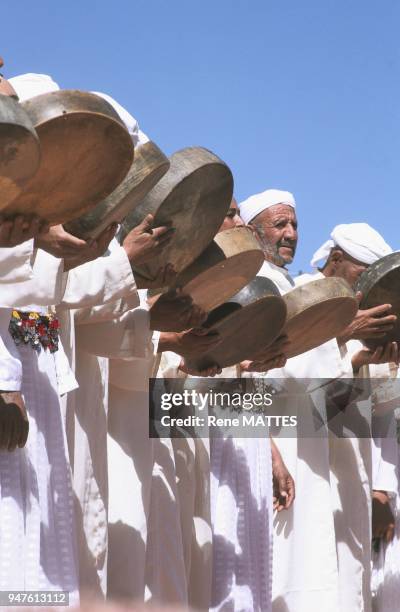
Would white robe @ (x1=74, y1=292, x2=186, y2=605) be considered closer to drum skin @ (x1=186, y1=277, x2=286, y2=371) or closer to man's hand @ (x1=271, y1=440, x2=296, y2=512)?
drum skin @ (x1=186, y1=277, x2=286, y2=371)

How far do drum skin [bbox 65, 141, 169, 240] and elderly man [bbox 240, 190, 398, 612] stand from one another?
2.66 m

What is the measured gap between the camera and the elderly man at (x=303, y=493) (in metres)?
7.59

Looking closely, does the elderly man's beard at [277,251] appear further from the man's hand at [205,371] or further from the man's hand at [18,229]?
the man's hand at [18,229]

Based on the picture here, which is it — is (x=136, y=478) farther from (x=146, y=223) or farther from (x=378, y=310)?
(x=378, y=310)

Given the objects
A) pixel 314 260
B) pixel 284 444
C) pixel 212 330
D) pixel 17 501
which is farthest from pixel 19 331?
pixel 314 260

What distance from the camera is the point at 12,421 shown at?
444 cm

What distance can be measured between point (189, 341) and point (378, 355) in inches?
73.6

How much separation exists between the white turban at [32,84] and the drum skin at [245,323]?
58.6 inches

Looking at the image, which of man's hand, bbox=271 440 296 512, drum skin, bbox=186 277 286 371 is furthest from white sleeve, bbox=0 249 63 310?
man's hand, bbox=271 440 296 512

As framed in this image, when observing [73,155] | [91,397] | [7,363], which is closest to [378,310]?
[91,397]

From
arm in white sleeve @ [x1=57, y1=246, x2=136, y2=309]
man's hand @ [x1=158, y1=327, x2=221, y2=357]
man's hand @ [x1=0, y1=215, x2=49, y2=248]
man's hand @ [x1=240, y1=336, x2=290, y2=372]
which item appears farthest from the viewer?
man's hand @ [x1=240, y1=336, x2=290, y2=372]

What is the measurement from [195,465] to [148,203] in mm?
2021

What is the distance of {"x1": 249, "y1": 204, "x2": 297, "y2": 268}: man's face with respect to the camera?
7918 millimetres

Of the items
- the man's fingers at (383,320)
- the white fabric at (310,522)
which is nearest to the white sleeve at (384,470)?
the white fabric at (310,522)
